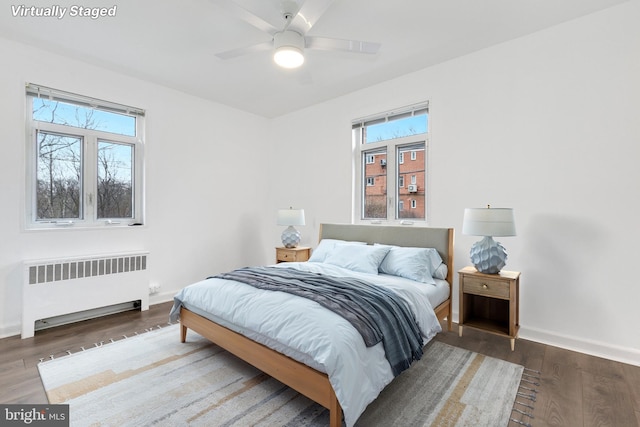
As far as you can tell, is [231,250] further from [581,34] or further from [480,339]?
[581,34]

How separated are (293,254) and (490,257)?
97.5 inches

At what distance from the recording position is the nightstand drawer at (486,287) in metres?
2.54

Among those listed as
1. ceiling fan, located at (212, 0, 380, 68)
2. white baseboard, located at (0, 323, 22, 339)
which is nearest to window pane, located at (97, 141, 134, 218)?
white baseboard, located at (0, 323, 22, 339)

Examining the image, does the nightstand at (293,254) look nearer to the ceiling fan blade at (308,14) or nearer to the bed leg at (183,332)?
the bed leg at (183,332)

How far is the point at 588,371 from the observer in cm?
222

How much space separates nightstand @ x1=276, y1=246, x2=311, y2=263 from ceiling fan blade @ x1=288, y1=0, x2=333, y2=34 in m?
2.77

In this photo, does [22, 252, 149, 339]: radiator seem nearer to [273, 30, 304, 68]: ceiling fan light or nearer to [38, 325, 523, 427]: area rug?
[38, 325, 523, 427]: area rug

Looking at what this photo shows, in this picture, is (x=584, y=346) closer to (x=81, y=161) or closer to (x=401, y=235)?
(x=401, y=235)

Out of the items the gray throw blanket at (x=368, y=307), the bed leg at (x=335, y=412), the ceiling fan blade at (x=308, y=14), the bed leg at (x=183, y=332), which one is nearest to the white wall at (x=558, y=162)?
the gray throw blanket at (x=368, y=307)

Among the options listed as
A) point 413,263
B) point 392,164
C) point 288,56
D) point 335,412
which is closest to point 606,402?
point 413,263

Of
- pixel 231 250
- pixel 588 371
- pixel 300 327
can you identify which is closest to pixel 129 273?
pixel 231 250

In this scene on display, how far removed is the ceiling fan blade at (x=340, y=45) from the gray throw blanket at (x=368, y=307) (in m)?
1.89

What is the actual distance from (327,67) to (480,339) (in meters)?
3.28

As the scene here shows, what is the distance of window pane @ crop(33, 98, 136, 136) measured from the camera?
3133mm
